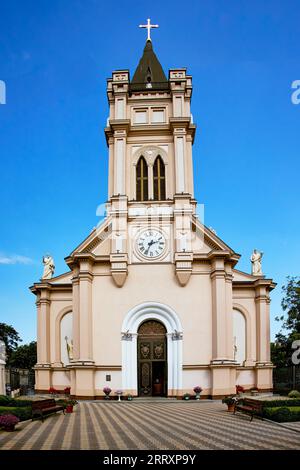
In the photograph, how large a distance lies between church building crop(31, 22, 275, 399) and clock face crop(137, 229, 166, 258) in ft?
0.26

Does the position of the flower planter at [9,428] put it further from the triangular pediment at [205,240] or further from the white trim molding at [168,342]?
the triangular pediment at [205,240]

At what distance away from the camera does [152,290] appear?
1519 inches

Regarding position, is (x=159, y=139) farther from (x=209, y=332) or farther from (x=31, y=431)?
(x=31, y=431)

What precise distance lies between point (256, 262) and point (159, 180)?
10.9 meters

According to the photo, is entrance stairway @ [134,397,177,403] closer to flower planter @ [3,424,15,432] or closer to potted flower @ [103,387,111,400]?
potted flower @ [103,387,111,400]

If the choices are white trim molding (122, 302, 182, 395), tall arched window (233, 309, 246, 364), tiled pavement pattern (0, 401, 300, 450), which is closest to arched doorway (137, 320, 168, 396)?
white trim molding (122, 302, 182, 395)

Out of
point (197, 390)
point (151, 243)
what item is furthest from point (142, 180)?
point (197, 390)

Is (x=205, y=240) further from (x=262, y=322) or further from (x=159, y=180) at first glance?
(x=262, y=322)

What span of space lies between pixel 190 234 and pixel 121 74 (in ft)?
48.0

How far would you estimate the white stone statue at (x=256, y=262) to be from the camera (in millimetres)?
45000

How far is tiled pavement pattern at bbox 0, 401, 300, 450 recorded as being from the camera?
53.4ft

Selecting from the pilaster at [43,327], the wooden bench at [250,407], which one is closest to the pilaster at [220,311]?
the wooden bench at [250,407]

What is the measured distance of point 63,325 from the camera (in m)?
44.2

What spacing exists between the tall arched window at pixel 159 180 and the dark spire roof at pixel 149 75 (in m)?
6.56
